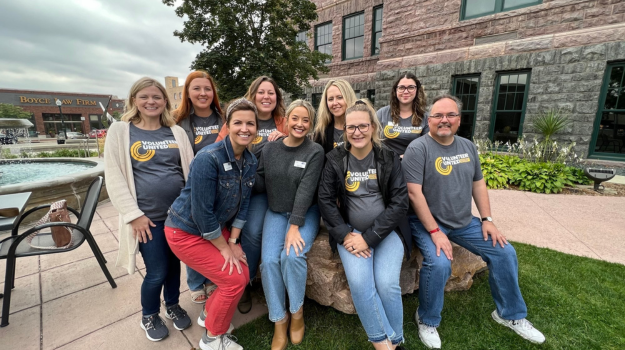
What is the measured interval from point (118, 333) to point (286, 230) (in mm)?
1576

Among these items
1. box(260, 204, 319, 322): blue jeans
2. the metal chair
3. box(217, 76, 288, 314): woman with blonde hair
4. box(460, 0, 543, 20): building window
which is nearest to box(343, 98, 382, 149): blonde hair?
box(217, 76, 288, 314): woman with blonde hair

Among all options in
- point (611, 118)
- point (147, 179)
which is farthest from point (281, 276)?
point (611, 118)

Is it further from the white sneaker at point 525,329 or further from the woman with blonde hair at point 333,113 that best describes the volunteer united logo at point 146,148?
the white sneaker at point 525,329

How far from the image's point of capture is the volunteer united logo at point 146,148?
78.7 inches

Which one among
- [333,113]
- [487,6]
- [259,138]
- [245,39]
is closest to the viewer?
[259,138]

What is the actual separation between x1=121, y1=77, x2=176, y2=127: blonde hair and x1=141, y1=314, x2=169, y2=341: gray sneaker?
1.54 metres

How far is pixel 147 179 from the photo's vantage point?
2.02 metres

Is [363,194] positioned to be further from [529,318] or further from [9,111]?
[9,111]

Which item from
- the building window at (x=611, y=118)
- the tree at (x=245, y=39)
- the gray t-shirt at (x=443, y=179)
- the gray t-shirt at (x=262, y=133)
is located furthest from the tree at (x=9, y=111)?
the building window at (x=611, y=118)

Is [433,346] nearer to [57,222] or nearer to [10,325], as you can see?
[57,222]

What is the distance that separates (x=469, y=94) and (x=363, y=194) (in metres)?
7.70

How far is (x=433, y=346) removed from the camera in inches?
81.3

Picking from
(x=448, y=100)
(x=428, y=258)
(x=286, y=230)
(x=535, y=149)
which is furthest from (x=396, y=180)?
(x=535, y=149)

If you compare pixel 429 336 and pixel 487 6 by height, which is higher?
pixel 487 6
